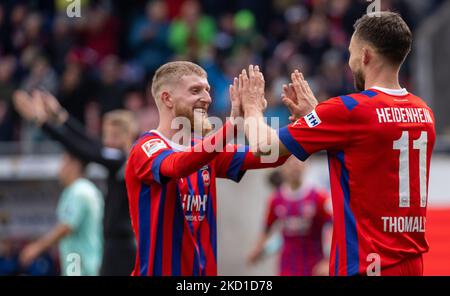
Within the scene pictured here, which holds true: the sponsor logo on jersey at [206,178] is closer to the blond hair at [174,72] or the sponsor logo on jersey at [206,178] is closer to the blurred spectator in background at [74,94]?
the blond hair at [174,72]

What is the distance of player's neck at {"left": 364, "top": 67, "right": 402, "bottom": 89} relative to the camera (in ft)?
17.1

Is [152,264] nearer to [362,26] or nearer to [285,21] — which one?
[362,26]

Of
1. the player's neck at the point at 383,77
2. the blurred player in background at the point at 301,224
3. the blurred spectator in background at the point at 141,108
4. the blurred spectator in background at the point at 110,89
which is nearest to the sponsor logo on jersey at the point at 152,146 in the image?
the player's neck at the point at 383,77

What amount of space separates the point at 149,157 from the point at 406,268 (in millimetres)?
1636

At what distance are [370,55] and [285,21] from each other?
10621mm

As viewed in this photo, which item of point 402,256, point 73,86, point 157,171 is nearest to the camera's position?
point 402,256

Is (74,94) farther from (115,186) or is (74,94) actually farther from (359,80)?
(359,80)

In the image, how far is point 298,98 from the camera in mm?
5555

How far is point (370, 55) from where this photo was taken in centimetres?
516

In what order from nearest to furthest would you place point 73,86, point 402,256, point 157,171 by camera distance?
point 402,256 → point 157,171 → point 73,86

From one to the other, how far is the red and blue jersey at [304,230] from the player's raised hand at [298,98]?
17.9ft

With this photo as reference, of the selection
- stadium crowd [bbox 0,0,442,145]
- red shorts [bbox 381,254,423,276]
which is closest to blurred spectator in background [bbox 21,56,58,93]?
stadium crowd [bbox 0,0,442,145]

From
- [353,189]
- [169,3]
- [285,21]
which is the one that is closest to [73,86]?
[169,3]

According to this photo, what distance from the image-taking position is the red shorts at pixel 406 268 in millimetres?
4984
